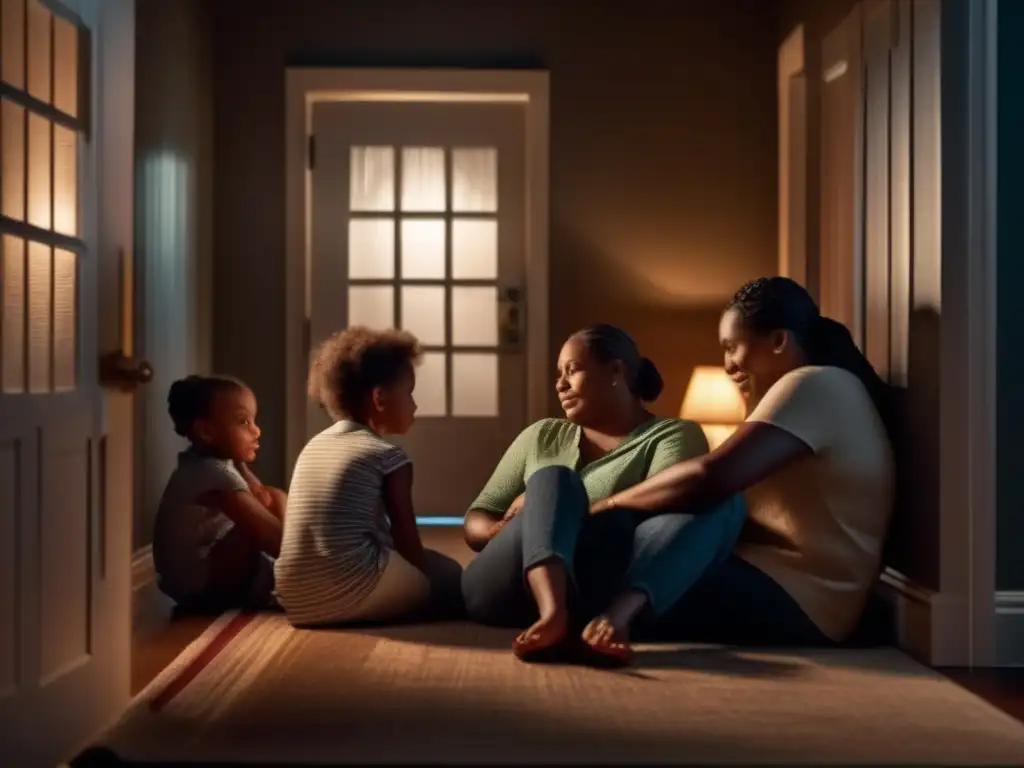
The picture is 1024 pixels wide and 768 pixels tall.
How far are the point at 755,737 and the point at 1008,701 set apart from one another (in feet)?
2.72

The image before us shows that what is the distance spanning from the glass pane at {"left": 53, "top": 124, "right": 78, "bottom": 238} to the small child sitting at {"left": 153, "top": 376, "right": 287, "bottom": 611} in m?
1.37

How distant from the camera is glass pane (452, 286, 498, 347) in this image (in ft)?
19.1

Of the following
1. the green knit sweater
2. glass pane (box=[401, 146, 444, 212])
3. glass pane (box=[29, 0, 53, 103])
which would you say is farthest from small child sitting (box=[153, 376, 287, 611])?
glass pane (box=[401, 146, 444, 212])

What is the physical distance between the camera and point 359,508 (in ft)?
10.3

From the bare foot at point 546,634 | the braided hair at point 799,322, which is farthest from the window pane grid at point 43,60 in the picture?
the braided hair at point 799,322

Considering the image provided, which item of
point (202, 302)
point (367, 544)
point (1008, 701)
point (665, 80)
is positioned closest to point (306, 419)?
point (202, 302)

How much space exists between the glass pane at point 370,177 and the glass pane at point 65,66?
329cm

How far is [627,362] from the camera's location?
328 centimetres

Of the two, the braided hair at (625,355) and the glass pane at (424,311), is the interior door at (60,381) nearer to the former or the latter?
the braided hair at (625,355)

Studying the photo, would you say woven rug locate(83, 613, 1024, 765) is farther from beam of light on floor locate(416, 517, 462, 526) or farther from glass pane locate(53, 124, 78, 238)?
beam of light on floor locate(416, 517, 462, 526)

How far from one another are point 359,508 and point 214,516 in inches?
33.3

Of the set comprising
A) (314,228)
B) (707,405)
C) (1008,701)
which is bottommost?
(1008,701)

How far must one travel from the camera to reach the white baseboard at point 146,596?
3.80 meters

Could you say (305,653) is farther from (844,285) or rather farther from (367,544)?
(844,285)
